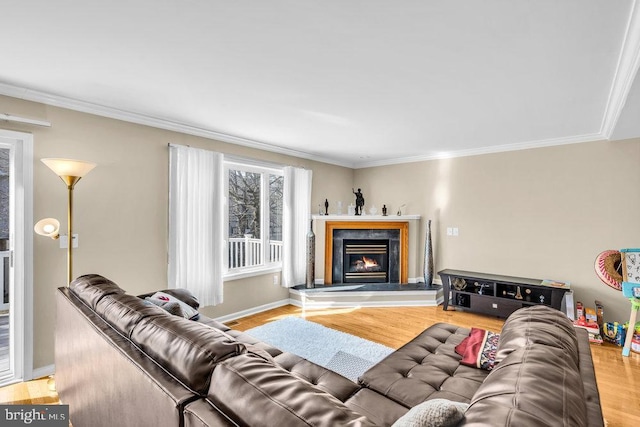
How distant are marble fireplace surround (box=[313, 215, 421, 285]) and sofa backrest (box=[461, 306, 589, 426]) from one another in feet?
12.1

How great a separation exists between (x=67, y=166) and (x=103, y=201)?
76 centimetres

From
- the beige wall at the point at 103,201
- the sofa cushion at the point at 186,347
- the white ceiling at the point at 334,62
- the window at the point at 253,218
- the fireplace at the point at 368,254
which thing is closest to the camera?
the sofa cushion at the point at 186,347

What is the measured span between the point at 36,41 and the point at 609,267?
527 cm

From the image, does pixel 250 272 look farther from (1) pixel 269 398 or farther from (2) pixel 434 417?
(2) pixel 434 417

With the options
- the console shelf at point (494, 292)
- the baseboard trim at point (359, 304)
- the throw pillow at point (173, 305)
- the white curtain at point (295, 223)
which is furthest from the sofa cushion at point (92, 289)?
the console shelf at point (494, 292)

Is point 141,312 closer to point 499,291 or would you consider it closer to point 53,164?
point 53,164

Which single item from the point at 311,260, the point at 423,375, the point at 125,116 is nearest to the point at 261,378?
the point at 423,375

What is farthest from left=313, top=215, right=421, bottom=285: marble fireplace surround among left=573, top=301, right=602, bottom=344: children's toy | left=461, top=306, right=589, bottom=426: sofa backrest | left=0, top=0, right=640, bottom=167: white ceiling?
left=461, top=306, right=589, bottom=426: sofa backrest

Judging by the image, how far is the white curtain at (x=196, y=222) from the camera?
3.43m

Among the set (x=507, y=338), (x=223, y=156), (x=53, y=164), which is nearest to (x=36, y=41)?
(x=53, y=164)

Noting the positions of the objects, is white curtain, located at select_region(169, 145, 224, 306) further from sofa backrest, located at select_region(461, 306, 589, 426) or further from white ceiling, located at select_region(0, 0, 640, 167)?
sofa backrest, located at select_region(461, 306, 589, 426)

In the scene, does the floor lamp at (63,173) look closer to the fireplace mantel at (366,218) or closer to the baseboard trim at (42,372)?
the baseboard trim at (42,372)

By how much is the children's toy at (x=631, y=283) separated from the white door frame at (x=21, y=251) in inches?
217

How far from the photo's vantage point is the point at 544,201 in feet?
13.3
